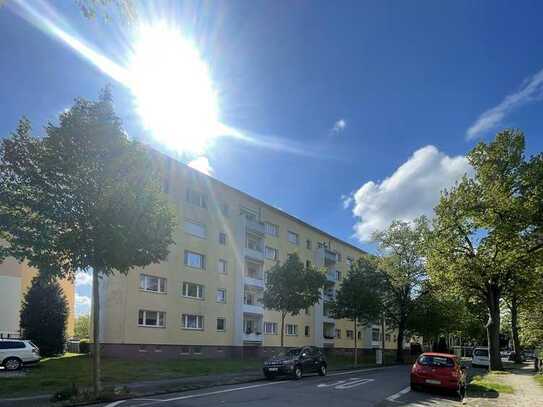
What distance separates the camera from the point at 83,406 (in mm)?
12156

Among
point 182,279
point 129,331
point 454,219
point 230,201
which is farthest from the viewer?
point 230,201

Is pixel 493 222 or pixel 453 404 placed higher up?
pixel 493 222

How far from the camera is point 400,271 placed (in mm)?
49844

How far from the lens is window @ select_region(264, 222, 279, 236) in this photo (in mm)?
49306

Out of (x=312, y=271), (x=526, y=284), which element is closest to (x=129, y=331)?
(x=312, y=271)

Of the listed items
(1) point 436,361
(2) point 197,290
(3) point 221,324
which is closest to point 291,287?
(2) point 197,290

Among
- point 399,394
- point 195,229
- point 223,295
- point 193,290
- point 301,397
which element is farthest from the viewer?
point 223,295

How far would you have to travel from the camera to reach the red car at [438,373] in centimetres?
1753

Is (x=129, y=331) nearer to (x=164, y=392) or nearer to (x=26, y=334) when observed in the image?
(x=26, y=334)

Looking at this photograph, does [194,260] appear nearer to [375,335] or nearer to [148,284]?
[148,284]

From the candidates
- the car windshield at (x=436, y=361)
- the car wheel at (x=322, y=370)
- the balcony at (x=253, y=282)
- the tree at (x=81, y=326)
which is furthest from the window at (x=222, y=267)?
the tree at (x=81, y=326)

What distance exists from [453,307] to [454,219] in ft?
101

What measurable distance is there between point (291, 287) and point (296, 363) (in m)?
9.90

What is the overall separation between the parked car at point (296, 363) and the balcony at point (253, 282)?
1853cm
